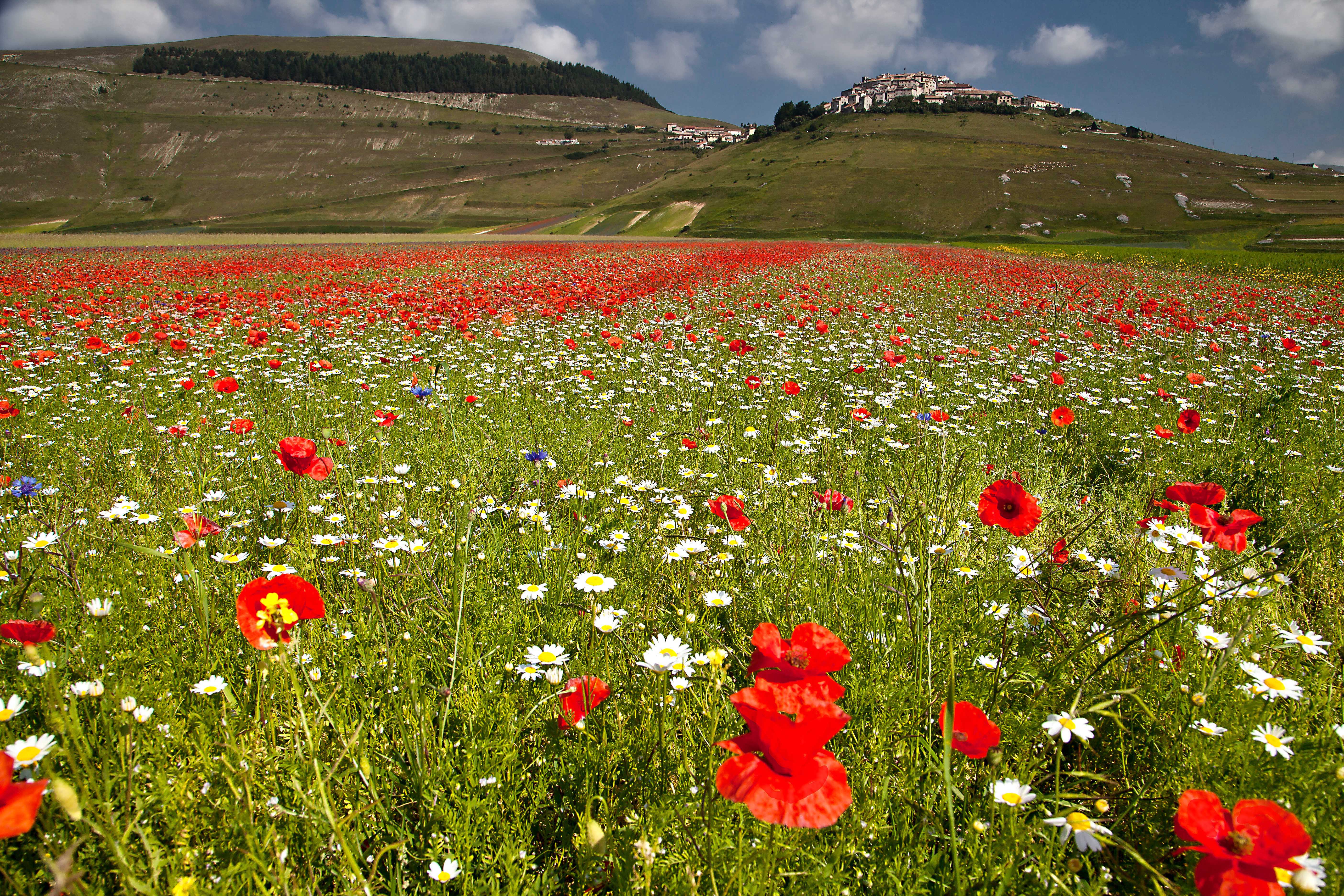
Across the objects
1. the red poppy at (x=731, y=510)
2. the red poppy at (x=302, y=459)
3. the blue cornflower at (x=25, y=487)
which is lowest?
the blue cornflower at (x=25, y=487)

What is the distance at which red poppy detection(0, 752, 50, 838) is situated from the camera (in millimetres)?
856

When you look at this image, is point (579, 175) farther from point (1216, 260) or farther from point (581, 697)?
point (581, 697)

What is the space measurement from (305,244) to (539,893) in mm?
36762

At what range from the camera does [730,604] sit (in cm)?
239

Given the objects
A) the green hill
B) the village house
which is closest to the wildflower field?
the green hill

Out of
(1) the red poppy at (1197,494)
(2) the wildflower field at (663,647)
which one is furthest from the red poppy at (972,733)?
(1) the red poppy at (1197,494)

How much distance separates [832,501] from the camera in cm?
278

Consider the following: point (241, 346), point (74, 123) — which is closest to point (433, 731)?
point (241, 346)

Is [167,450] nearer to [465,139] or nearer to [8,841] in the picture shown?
[8,841]

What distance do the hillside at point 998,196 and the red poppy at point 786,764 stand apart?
51.5 m

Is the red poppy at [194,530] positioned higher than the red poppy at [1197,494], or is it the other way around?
the red poppy at [1197,494]

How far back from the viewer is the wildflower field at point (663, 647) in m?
1.26

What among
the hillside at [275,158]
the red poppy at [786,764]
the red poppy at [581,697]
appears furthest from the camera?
the hillside at [275,158]

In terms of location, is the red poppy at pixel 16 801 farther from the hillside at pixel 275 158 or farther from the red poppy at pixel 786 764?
the hillside at pixel 275 158
